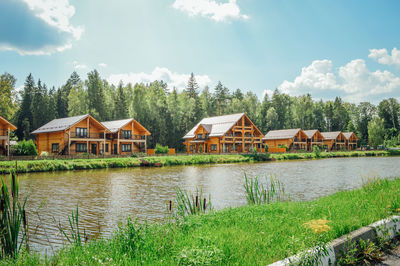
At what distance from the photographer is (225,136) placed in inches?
2062

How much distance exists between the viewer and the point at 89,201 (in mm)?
13016

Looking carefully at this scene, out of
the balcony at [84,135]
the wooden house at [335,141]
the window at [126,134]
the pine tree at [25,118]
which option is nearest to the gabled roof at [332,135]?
the wooden house at [335,141]

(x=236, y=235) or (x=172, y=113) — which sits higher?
(x=172, y=113)

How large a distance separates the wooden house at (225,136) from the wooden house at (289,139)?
12185 mm

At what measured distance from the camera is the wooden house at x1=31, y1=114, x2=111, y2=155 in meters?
39.5

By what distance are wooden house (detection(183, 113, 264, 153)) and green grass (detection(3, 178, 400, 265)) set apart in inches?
1744

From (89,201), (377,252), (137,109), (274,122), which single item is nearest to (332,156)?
(274,122)

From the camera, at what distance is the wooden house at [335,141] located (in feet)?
256

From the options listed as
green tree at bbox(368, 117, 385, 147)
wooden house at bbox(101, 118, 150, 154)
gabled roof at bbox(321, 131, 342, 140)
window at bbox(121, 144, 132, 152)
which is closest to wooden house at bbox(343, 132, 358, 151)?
green tree at bbox(368, 117, 385, 147)

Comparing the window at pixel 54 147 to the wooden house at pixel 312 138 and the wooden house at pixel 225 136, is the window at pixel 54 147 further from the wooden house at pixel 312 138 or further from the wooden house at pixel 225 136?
the wooden house at pixel 312 138

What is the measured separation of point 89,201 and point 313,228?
10.2 meters

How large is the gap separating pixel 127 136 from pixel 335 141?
5442cm

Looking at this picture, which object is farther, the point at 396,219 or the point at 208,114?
the point at 208,114

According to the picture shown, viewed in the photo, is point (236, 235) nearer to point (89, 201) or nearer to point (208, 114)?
point (89, 201)
